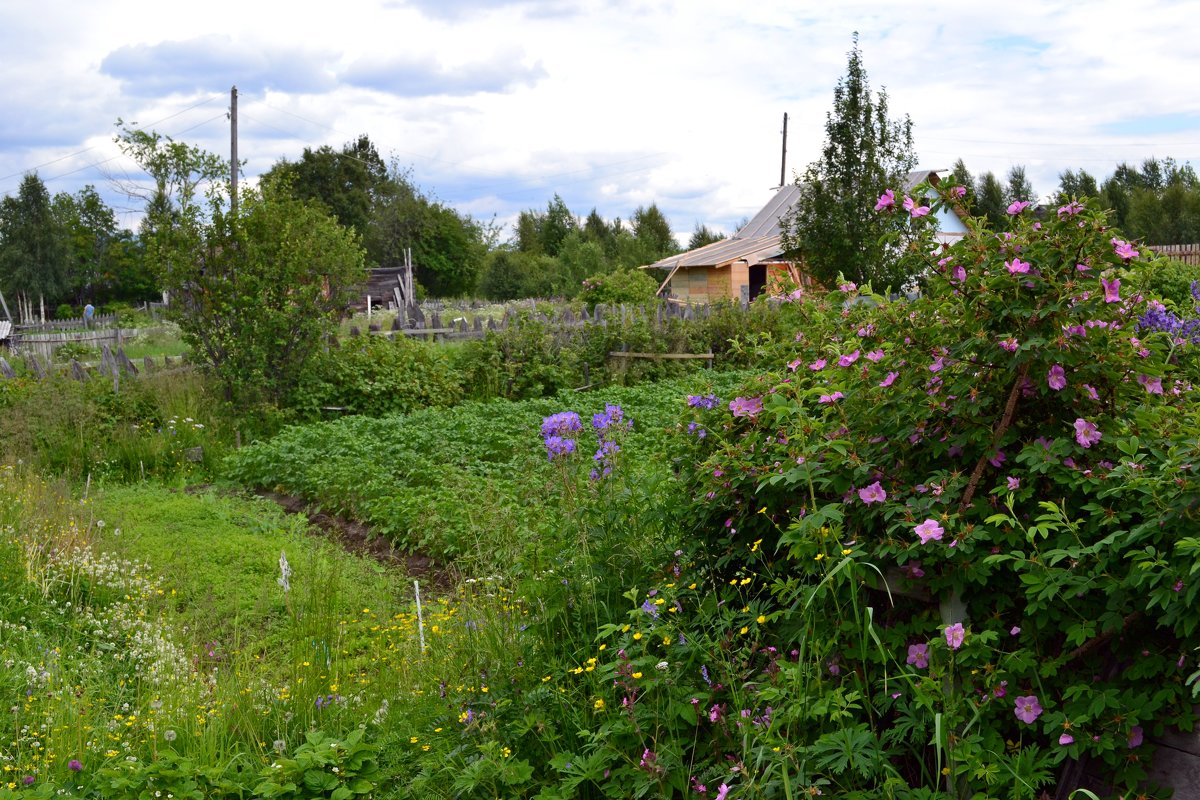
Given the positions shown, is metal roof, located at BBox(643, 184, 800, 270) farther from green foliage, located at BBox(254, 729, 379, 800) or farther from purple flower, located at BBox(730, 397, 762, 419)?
green foliage, located at BBox(254, 729, 379, 800)

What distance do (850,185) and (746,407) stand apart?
13573 millimetres

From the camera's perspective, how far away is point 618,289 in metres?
22.6

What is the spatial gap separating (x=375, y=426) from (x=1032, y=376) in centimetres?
833

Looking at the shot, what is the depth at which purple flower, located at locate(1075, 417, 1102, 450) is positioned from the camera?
2570mm

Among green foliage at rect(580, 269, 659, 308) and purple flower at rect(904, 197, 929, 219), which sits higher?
green foliage at rect(580, 269, 659, 308)

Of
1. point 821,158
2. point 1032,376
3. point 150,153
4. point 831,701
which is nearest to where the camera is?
point 831,701

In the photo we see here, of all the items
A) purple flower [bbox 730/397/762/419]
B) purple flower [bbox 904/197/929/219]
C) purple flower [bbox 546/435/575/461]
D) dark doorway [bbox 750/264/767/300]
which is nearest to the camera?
purple flower [bbox 904/197/929/219]

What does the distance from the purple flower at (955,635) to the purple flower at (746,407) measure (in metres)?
1.06

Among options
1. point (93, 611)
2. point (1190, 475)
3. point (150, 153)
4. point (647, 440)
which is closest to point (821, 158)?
point (647, 440)

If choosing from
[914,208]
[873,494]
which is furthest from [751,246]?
[873,494]

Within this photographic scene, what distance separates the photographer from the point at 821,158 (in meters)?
16.3

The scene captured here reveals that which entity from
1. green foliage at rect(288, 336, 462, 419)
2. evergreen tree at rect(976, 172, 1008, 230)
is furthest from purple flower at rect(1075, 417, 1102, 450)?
evergreen tree at rect(976, 172, 1008, 230)

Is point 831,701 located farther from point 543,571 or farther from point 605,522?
point 543,571

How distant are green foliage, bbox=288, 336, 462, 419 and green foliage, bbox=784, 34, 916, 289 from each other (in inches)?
267
